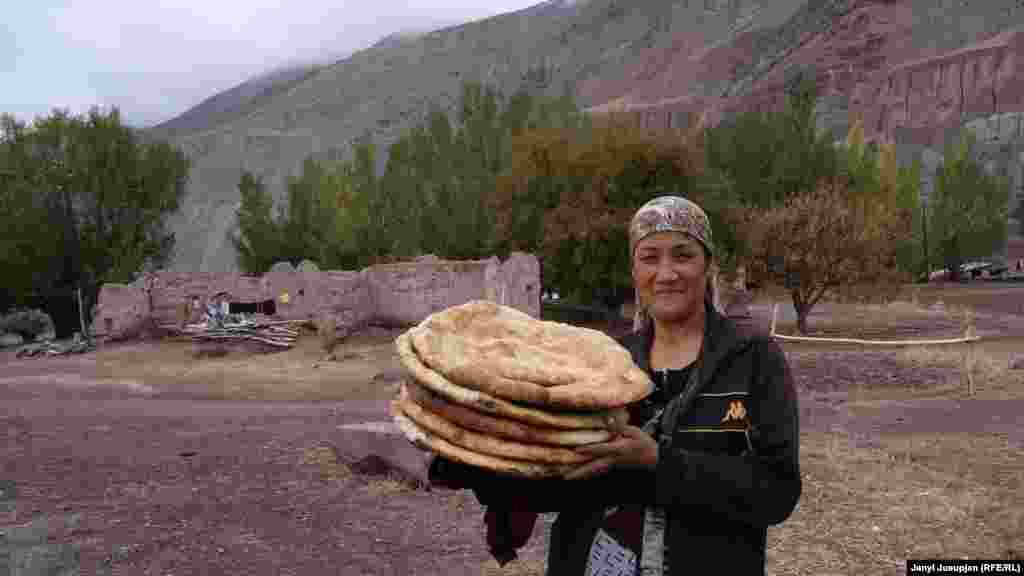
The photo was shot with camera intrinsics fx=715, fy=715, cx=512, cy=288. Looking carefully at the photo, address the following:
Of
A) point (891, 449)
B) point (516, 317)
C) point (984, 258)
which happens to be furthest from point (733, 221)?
point (984, 258)

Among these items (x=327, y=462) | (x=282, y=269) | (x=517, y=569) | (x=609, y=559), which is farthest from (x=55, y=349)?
(x=609, y=559)

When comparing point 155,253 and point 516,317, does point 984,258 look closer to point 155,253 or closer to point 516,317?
point 155,253

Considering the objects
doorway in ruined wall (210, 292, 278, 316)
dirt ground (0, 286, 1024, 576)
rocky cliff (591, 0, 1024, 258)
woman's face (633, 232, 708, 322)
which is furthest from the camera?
rocky cliff (591, 0, 1024, 258)

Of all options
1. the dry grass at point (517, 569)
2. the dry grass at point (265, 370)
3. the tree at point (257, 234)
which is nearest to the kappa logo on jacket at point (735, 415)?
the dry grass at point (517, 569)

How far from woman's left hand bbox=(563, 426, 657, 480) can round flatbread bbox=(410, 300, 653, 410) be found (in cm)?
7

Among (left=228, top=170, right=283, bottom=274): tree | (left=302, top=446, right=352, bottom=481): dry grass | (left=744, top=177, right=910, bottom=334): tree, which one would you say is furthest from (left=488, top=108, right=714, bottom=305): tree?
(left=228, top=170, right=283, bottom=274): tree

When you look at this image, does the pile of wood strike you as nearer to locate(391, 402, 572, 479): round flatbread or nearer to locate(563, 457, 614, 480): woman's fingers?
locate(391, 402, 572, 479): round flatbread

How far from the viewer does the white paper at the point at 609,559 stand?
5.45 feet

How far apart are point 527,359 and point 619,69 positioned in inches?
4180

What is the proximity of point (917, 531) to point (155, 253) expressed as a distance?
102ft

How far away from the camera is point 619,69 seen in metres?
102

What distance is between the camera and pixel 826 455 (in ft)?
22.2

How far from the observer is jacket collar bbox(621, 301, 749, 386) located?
1.66 m

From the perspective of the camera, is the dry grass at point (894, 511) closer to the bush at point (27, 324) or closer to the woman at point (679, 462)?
the woman at point (679, 462)
